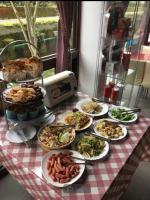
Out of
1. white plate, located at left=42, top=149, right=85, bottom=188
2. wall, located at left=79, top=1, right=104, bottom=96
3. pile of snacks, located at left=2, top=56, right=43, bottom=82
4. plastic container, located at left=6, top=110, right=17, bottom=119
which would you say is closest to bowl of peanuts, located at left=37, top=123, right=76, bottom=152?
white plate, located at left=42, top=149, right=85, bottom=188

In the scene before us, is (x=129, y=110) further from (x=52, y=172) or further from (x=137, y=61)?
(x=137, y=61)

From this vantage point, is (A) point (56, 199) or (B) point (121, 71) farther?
(B) point (121, 71)

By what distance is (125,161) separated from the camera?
2.96 feet

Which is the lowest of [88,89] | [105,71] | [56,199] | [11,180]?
[11,180]

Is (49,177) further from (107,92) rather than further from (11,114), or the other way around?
(107,92)

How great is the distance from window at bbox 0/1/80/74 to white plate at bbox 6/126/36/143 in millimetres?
738

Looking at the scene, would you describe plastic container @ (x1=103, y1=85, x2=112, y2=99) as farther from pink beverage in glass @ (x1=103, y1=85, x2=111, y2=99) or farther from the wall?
the wall

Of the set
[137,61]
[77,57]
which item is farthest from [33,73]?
[137,61]

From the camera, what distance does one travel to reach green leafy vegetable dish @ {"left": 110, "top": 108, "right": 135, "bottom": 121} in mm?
1214

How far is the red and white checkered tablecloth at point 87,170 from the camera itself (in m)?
0.76

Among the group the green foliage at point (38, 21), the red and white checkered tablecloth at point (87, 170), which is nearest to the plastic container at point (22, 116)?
the red and white checkered tablecloth at point (87, 170)

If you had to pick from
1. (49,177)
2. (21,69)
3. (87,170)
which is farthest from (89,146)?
(21,69)

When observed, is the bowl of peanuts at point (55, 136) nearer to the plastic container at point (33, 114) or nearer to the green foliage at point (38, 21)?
the plastic container at point (33, 114)

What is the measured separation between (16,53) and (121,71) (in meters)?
1.02
